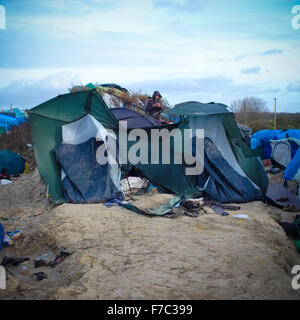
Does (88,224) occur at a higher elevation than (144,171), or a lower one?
lower

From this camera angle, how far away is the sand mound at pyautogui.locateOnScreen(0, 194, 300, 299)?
350 centimetres

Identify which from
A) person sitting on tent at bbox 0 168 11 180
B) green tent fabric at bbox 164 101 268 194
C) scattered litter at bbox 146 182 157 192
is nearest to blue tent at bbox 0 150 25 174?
person sitting on tent at bbox 0 168 11 180

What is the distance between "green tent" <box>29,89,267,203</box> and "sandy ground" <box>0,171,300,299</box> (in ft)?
3.99

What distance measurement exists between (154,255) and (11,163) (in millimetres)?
8851

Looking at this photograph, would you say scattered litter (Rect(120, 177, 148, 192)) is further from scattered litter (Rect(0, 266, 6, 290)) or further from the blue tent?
the blue tent

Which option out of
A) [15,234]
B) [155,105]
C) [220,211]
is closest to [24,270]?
[15,234]

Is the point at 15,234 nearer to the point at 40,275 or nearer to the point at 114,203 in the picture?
the point at 40,275

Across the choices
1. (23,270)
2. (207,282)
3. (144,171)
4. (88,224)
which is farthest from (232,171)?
(23,270)

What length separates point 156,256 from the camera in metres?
4.33

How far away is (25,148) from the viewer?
15.0 metres

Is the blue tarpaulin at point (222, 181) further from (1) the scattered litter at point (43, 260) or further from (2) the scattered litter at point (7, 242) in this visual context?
(2) the scattered litter at point (7, 242)

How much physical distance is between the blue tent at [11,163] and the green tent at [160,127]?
14.1 feet
